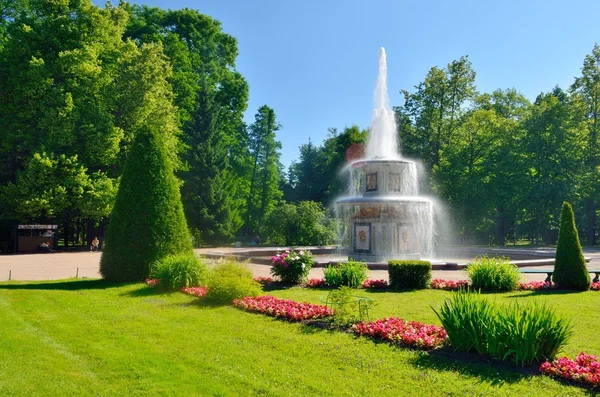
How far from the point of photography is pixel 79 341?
9.46m

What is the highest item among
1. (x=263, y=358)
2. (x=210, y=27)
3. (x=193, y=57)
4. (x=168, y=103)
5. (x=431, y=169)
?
(x=210, y=27)

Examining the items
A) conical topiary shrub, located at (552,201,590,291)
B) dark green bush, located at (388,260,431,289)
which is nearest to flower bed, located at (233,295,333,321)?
dark green bush, located at (388,260,431,289)

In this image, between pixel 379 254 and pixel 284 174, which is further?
pixel 284 174

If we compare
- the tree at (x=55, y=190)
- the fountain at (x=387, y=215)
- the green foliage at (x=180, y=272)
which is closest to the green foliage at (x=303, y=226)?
the tree at (x=55, y=190)

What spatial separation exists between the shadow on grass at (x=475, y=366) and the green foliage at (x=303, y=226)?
3622 cm

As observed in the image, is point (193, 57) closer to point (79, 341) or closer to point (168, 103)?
point (168, 103)

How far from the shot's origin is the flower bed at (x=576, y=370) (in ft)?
21.8

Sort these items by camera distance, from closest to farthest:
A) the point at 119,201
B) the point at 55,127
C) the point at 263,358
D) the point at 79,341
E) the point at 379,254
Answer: the point at 263,358
the point at 79,341
the point at 119,201
the point at 379,254
the point at 55,127

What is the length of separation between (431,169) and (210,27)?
27.6 metres

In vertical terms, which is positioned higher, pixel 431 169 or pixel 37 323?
pixel 431 169

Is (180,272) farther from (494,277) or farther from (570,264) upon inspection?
(570,264)

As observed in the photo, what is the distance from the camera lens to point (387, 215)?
25.8m

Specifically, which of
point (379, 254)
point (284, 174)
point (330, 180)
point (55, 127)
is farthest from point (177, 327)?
point (284, 174)

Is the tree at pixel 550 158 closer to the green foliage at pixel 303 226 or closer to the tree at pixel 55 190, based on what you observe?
the green foliage at pixel 303 226
